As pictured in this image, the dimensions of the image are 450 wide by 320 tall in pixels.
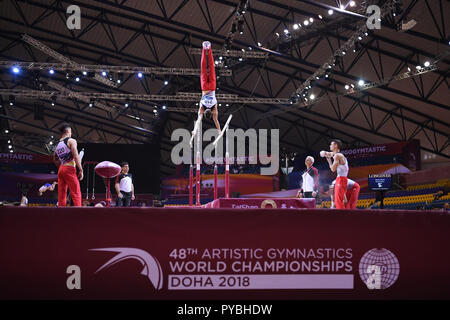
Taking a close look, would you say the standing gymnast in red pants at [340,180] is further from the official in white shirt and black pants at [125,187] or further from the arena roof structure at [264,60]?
the arena roof structure at [264,60]

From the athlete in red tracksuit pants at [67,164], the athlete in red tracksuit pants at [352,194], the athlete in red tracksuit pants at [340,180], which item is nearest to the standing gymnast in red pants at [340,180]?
the athlete in red tracksuit pants at [340,180]

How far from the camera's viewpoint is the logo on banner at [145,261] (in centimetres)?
344

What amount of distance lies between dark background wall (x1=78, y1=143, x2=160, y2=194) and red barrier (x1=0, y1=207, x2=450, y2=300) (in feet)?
59.5

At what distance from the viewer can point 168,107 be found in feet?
65.6

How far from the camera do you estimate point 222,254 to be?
3555 millimetres

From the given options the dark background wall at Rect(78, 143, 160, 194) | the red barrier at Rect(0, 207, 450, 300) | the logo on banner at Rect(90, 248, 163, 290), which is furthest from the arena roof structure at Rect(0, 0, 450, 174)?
the logo on banner at Rect(90, 248, 163, 290)

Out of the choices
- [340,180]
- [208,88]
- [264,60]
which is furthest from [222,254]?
[264,60]

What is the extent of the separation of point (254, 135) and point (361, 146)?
5.54m

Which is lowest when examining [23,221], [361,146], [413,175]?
[23,221]

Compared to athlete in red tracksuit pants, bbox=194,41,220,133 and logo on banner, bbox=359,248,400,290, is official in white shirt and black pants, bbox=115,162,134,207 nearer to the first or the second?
athlete in red tracksuit pants, bbox=194,41,220,133

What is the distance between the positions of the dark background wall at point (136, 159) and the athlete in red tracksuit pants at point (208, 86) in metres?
15.1

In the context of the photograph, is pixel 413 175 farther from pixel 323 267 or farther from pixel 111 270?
pixel 111 270

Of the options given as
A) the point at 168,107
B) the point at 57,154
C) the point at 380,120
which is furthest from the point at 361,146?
the point at 57,154

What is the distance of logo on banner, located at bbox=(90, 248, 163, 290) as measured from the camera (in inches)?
135
